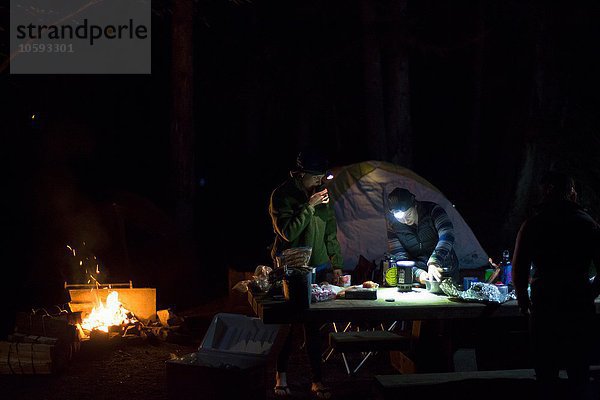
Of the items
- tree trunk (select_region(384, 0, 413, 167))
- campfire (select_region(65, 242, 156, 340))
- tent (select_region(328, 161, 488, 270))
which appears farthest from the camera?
tree trunk (select_region(384, 0, 413, 167))

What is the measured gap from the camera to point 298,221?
561 cm

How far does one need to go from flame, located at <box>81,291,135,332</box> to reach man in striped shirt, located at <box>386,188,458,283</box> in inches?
140

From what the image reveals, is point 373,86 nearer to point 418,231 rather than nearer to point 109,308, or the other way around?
point 109,308

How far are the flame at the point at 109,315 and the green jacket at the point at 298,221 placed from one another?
9.06ft

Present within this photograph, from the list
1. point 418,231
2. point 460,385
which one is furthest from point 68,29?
point 460,385

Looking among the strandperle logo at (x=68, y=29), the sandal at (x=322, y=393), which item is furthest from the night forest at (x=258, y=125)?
the sandal at (x=322, y=393)

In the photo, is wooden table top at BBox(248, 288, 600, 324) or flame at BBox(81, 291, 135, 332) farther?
flame at BBox(81, 291, 135, 332)

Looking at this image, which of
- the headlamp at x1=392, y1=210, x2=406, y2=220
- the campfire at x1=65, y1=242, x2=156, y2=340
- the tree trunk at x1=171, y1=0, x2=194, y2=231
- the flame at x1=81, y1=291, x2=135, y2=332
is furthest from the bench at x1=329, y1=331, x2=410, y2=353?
the tree trunk at x1=171, y1=0, x2=194, y2=231

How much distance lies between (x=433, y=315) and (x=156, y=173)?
17857 mm

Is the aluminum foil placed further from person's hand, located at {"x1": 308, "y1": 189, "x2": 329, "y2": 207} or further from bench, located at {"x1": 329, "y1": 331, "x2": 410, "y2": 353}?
person's hand, located at {"x1": 308, "y1": 189, "x2": 329, "y2": 207}

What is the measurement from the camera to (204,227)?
1836cm

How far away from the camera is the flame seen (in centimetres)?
746

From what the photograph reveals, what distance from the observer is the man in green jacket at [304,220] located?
5500 mm

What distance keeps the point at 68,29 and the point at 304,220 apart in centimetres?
546
